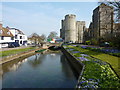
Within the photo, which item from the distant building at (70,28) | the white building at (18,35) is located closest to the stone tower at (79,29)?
the distant building at (70,28)

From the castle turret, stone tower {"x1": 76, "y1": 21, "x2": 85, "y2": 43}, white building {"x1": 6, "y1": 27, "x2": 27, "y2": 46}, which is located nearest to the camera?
white building {"x1": 6, "y1": 27, "x2": 27, "y2": 46}

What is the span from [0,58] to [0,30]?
22.4 m

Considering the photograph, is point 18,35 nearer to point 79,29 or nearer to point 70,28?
point 70,28

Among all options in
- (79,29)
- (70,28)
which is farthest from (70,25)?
(79,29)

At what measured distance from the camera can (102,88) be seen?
521 cm

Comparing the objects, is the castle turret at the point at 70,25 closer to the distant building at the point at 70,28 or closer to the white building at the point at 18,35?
the distant building at the point at 70,28

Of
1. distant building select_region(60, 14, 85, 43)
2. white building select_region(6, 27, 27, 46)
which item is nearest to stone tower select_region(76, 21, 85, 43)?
distant building select_region(60, 14, 85, 43)

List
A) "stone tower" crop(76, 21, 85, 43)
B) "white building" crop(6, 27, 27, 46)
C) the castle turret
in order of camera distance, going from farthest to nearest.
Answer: "stone tower" crop(76, 21, 85, 43) → the castle turret → "white building" crop(6, 27, 27, 46)

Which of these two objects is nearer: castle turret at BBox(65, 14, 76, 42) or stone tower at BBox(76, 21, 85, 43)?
castle turret at BBox(65, 14, 76, 42)

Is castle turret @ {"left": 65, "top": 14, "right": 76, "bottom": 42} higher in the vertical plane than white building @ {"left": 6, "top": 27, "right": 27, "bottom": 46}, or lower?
higher

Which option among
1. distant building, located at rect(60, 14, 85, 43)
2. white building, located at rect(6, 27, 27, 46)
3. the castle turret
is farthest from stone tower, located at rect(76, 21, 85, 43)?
white building, located at rect(6, 27, 27, 46)

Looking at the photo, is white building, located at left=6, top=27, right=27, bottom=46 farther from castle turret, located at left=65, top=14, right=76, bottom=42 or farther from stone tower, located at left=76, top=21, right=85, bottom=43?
stone tower, located at left=76, top=21, right=85, bottom=43

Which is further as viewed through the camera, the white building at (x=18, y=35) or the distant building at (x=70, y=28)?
the distant building at (x=70, y=28)

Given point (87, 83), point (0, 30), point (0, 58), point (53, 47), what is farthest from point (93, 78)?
point (53, 47)
